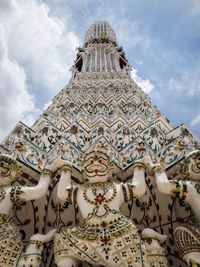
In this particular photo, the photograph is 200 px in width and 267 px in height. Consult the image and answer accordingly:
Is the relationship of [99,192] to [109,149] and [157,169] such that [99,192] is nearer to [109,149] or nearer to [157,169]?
[157,169]

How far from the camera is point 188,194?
2.36 meters

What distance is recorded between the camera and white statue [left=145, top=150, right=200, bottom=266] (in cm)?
196

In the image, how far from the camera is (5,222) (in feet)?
7.43

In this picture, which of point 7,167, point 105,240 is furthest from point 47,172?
point 105,240

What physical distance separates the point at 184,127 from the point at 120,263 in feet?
8.90

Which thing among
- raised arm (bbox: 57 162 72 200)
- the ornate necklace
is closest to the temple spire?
raised arm (bbox: 57 162 72 200)

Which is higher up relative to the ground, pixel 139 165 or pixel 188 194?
pixel 139 165

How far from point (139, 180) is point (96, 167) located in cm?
54

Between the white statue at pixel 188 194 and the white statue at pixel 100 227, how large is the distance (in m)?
0.21

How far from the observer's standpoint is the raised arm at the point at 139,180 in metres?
2.45

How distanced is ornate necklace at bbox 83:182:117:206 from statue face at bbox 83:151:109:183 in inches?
3.4

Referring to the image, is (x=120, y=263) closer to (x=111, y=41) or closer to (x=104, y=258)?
(x=104, y=258)

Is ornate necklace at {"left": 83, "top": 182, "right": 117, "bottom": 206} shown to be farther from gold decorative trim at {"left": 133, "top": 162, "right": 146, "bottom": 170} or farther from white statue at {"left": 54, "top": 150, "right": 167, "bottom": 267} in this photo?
gold decorative trim at {"left": 133, "top": 162, "right": 146, "bottom": 170}

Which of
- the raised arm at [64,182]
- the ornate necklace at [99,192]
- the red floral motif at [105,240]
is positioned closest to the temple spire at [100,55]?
the raised arm at [64,182]
